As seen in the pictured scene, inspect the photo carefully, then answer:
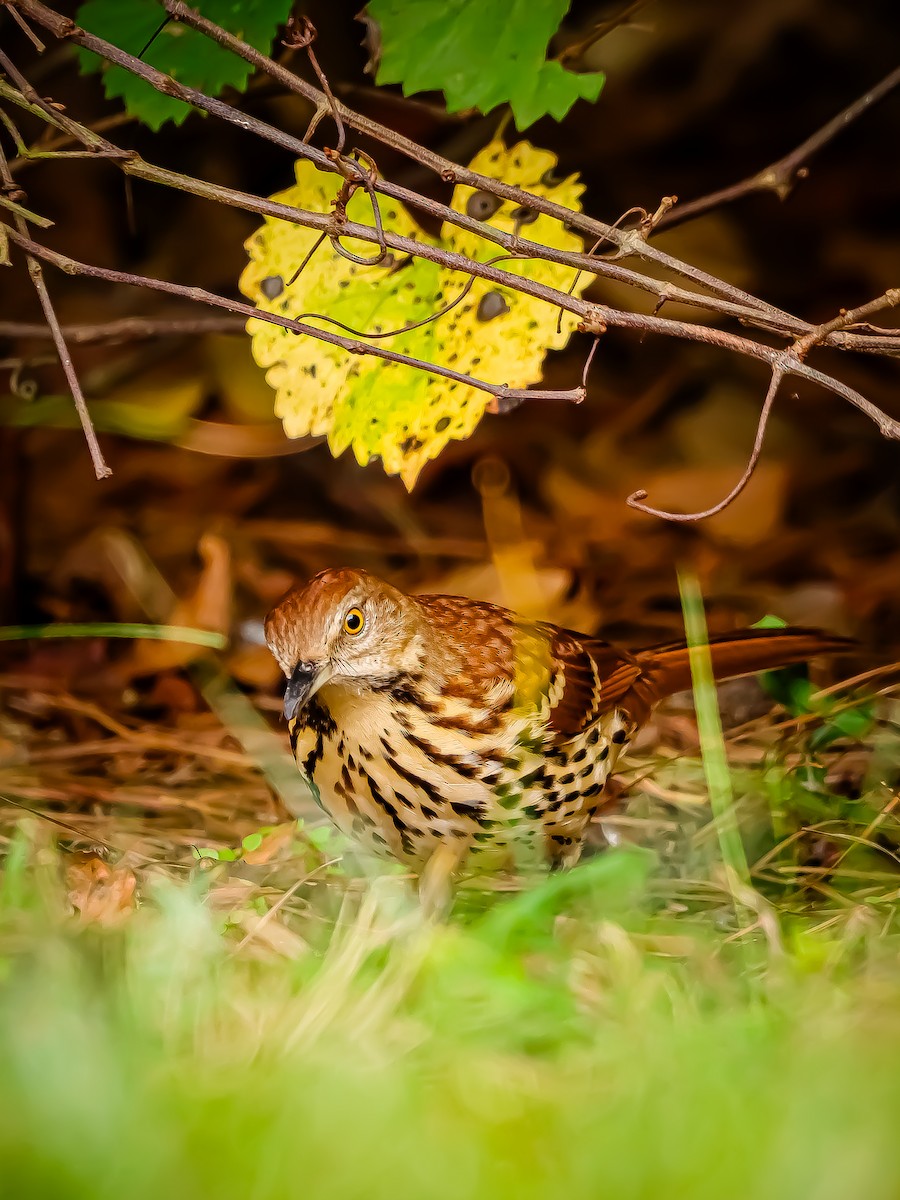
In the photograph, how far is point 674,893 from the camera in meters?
2.21

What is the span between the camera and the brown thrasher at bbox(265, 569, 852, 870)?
2.09m

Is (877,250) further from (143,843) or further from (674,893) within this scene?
(143,843)

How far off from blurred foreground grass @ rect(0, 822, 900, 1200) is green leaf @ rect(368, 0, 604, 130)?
4.48 ft

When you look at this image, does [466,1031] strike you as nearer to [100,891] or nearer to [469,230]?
[100,891]

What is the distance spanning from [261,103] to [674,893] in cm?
227

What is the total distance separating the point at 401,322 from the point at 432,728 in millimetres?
787

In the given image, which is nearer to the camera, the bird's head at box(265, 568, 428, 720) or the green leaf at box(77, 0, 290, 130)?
the bird's head at box(265, 568, 428, 720)

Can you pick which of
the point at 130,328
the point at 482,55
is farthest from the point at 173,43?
the point at 130,328

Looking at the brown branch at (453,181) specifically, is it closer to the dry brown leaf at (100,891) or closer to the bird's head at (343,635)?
the bird's head at (343,635)

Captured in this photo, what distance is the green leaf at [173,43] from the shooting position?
2281mm

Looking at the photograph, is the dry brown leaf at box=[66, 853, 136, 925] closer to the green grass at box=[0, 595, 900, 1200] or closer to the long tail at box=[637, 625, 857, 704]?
the green grass at box=[0, 595, 900, 1200]

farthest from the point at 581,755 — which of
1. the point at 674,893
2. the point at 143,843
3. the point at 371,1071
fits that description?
the point at 371,1071

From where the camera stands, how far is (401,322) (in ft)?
7.57

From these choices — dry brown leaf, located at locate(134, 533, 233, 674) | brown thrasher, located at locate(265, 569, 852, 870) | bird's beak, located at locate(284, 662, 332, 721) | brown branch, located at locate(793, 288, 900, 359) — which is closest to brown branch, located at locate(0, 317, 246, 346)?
dry brown leaf, located at locate(134, 533, 233, 674)
